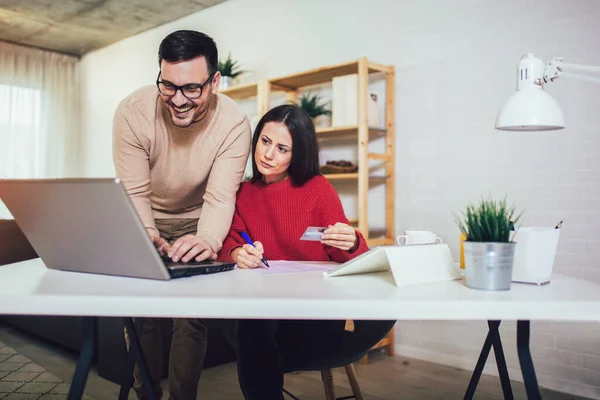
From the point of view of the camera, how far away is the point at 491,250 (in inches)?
37.8

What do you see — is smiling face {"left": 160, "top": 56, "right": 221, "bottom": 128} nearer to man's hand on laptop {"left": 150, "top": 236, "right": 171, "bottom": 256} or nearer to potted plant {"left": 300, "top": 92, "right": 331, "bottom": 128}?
man's hand on laptop {"left": 150, "top": 236, "right": 171, "bottom": 256}

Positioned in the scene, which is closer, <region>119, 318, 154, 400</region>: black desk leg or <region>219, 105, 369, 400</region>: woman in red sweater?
<region>119, 318, 154, 400</region>: black desk leg

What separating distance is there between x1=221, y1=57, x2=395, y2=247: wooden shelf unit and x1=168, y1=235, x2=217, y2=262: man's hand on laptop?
1980 millimetres

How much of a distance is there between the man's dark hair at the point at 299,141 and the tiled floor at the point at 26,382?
5.28 feet

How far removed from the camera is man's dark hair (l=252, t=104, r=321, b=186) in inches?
70.2

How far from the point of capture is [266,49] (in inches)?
171

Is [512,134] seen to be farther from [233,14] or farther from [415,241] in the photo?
[233,14]

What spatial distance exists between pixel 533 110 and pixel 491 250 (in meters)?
0.44

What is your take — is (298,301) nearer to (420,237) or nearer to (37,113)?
(420,237)

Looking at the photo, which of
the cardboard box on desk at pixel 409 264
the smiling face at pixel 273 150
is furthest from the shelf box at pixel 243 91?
the cardboard box on desk at pixel 409 264

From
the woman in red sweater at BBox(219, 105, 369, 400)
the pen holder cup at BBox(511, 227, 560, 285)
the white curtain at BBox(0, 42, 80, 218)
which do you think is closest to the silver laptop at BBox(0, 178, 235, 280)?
the woman in red sweater at BBox(219, 105, 369, 400)

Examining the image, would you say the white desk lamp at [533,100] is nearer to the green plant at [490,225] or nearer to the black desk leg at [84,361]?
the green plant at [490,225]

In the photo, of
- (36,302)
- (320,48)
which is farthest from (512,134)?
(36,302)

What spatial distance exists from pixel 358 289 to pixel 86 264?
0.58 meters
